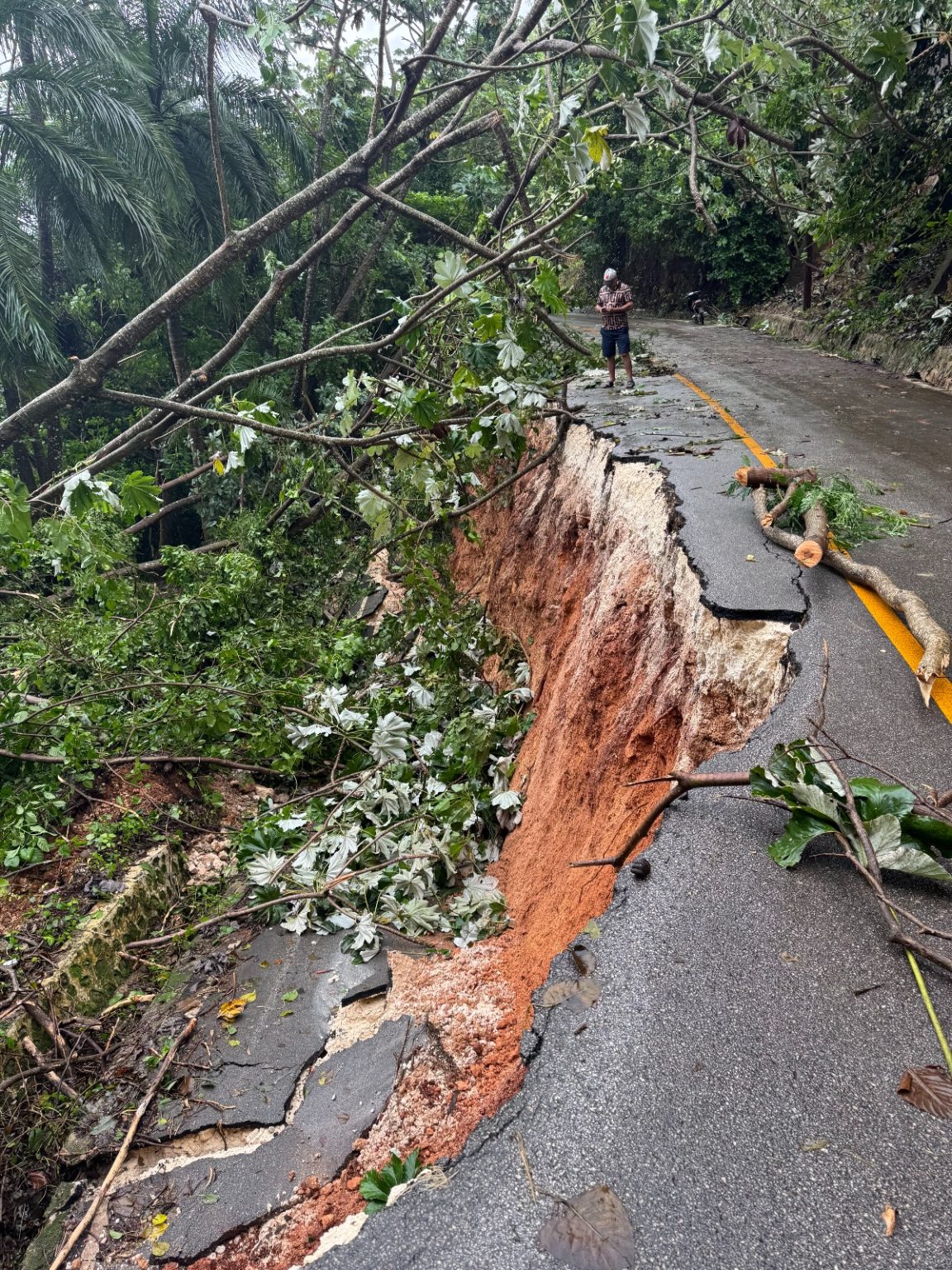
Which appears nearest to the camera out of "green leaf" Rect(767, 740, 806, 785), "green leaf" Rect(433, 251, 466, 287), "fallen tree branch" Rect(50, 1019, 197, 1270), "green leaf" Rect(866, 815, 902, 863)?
"green leaf" Rect(866, 815, 902, 863)

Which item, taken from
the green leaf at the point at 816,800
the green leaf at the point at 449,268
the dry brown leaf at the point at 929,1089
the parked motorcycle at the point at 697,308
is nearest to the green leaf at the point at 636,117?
the green leaf at the point at 449,268

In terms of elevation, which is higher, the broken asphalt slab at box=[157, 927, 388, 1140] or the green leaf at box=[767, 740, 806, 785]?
the green leaf at box=[767, 740, 806, 785]

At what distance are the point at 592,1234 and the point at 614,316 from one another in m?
9.67

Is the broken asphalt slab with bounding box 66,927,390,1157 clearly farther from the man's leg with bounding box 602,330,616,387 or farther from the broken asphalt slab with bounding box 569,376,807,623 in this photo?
the man's leg with bounding box 602,330,616,387

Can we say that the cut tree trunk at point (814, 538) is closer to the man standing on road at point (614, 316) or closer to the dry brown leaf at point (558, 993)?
the dry brown leaf at point (558, 993)

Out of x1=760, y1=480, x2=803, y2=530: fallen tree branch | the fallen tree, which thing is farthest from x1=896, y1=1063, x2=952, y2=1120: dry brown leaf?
x1=760, y1=480, x2=803, y2=530: fallen tree branch

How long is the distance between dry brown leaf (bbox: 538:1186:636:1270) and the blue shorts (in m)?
9.63

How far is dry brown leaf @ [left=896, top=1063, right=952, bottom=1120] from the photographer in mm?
1861

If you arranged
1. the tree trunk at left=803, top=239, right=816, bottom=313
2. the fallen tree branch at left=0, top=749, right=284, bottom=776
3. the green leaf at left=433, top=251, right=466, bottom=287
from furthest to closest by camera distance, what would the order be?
the tree trunk at left=803, top=239, right=816, bottom=313, the fallen tree branch at left=0, top=749, right=284, bottom=776, the green leaf at left=433, top=251, right=466, bottom=287

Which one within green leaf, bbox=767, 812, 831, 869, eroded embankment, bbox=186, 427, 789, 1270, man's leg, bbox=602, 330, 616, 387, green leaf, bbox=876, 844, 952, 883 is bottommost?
eroded embankment, bbox=186, 427, 789, 1270

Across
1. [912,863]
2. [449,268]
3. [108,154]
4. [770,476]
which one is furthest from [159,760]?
[108,154]

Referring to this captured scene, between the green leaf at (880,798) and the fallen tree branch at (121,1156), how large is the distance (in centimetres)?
381

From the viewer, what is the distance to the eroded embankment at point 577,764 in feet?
10.4

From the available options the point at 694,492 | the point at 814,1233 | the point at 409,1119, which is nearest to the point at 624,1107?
the point at 814,1233
